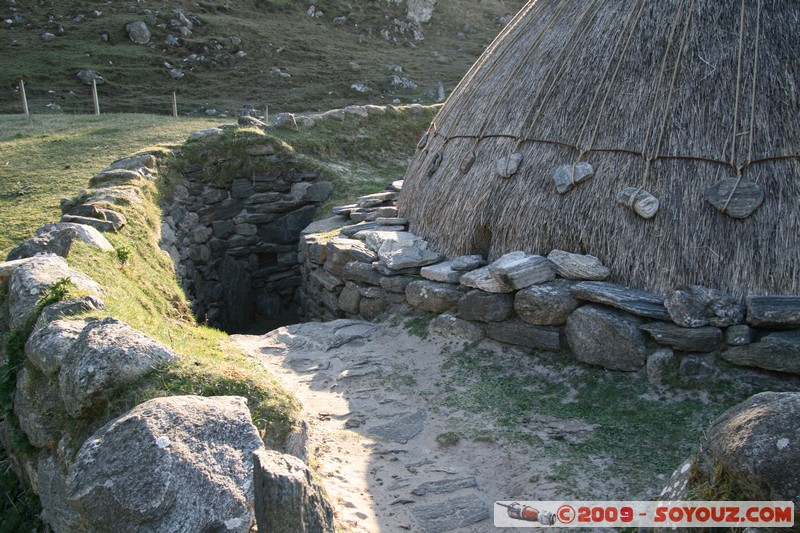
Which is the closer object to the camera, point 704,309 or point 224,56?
point 704,309

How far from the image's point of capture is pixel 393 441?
5.30 m

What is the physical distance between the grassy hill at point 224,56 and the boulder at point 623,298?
17.2 meters

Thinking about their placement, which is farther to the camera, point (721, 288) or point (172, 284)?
point (172, 284)

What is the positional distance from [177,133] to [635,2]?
8.72 meters

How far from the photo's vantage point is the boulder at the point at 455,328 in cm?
663

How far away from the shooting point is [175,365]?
4250 millimetres

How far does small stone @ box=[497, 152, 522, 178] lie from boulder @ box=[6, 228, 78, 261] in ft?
13.6

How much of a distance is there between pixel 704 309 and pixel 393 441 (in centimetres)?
265

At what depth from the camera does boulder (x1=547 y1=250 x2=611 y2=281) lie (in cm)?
601

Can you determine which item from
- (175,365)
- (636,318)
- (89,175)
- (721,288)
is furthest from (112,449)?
(89,175)

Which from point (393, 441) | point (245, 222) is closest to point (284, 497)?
point (393, 441)

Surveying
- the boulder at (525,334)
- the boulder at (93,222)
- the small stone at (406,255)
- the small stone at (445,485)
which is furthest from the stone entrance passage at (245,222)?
the small stone at (445,485)

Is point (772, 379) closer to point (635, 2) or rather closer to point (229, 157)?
point (635, 2)

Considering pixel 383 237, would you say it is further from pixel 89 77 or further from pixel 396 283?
pixel 89 77
